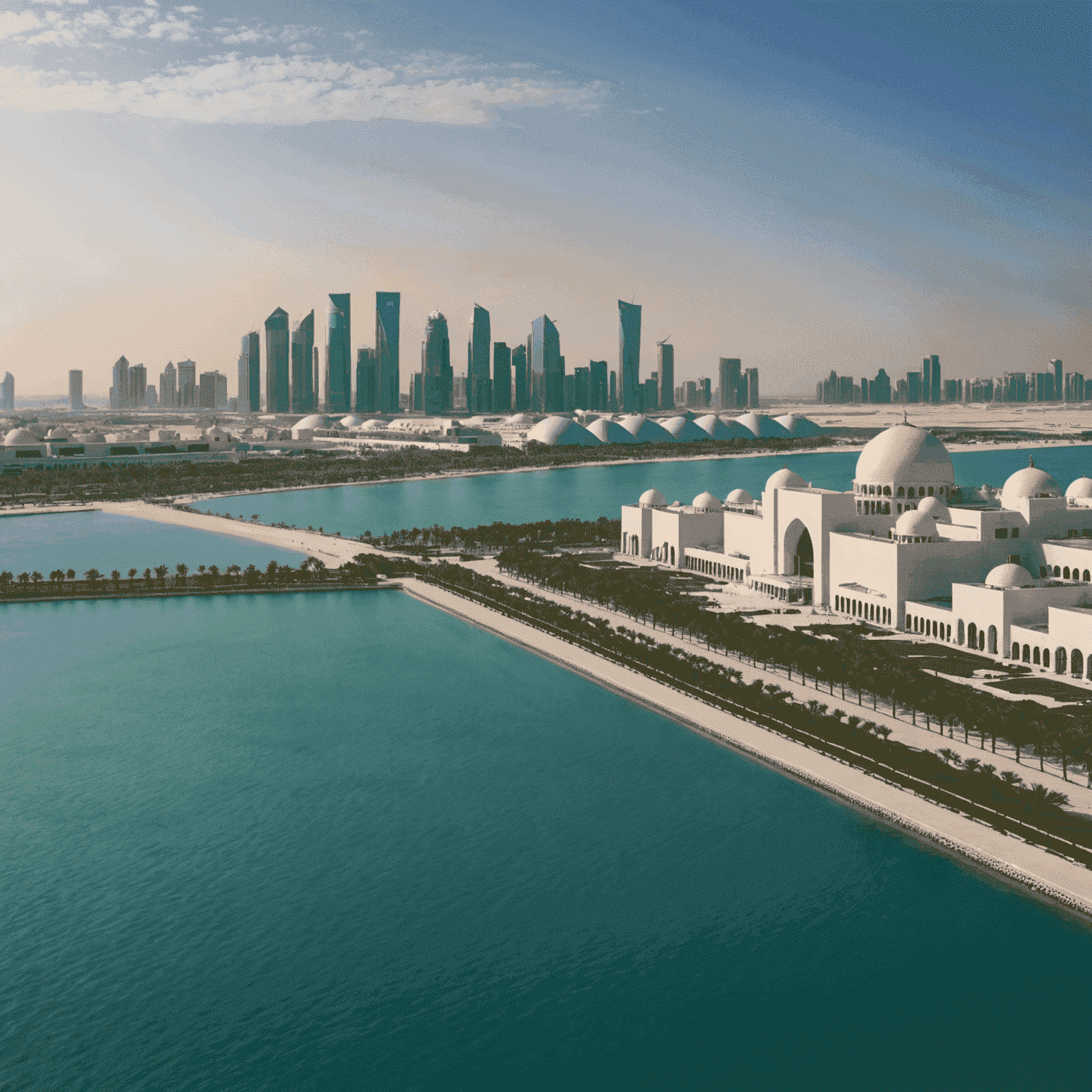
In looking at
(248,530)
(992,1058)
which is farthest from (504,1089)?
(248,530)

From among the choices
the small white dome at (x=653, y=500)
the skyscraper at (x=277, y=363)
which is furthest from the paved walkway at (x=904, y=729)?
the skyscraper at (x=277, y=363)

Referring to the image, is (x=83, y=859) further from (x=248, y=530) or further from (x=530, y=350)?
(x=530, y=350)

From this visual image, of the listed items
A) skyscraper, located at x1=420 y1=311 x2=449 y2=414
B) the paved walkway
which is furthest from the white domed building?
skyscraper, located at x1=420 y1=311 x2=449 y2=414

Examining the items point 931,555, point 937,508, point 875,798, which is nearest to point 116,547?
point 937,508

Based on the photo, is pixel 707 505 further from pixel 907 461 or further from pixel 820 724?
pixel 820 724

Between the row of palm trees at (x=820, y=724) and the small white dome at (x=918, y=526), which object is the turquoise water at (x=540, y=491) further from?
the small white dome at (x=918, y=526)

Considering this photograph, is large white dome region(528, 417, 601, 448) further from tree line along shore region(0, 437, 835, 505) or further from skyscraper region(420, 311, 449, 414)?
skyscraper region(420, 311, 449, 414)
